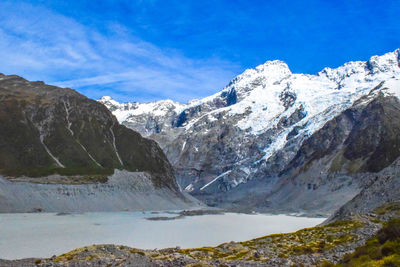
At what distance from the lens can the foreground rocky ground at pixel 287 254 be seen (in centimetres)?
2527

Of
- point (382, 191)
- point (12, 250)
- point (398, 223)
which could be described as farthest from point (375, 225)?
point (12, 250)

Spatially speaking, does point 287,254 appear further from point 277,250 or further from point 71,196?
point 71,196

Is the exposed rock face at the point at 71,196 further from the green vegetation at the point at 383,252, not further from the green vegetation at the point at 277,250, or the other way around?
the green vegetation at the point at 383,252

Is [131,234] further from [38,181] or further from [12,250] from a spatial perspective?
[38,181]

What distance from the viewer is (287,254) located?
36625 mm

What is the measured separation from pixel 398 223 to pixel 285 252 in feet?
46.6

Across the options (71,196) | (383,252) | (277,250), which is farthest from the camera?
(71,196)

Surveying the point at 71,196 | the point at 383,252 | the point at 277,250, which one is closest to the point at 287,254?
the point at 277,250

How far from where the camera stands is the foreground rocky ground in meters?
25.3

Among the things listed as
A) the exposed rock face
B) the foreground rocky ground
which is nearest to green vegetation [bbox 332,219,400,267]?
the foreground rocky ground

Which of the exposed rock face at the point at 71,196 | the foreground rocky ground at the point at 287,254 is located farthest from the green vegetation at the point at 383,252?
the exposed rock face at the point at 71,196

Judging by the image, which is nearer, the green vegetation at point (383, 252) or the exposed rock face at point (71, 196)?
the green vegetation at point (383, 252)

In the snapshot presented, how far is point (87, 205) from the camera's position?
164625mm

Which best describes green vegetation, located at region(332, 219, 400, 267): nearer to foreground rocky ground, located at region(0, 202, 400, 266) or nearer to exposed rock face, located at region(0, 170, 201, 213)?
foreground rocky ground, located at region(0, 202, 400, 266)
